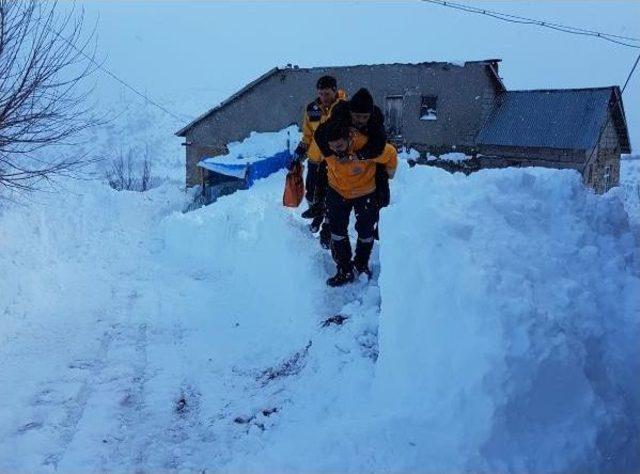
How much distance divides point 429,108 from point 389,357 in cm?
1936

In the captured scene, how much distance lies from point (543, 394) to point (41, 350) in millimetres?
4167

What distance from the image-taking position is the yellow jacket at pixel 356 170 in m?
4.76

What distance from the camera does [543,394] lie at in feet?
8.65

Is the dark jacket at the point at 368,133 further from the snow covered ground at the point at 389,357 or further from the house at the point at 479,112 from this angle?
the house at the point at 479,112

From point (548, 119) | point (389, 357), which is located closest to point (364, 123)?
point (389, 357)

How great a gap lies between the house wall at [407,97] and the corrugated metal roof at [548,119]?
2.37 ft

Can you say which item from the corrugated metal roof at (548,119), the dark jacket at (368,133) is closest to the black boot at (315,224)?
the dark jacket at (368,133)

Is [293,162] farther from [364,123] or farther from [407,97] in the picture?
[407,97]

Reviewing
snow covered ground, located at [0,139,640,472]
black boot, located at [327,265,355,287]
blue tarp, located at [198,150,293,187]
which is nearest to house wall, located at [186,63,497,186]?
blue tarp, located at [198,150,293,187]

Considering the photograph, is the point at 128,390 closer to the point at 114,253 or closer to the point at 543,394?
the point at 543,394

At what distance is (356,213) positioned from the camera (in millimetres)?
5031

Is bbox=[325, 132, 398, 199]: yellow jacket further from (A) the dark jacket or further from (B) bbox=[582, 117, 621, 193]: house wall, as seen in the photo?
(B) bbox=[582, 117, 621, 193]: house wall

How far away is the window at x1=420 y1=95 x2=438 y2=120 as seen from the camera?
2131cm

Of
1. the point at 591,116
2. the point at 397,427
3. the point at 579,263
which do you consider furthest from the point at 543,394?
the point at 591,116
